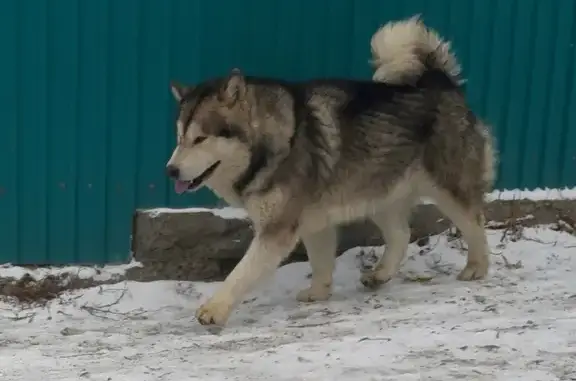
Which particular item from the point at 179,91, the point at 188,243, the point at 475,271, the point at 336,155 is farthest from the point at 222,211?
the point at 475,271

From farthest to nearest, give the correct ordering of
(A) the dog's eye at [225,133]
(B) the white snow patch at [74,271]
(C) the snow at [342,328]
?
(B) the white snow patch at [74,271], (A) the dog's eye at [225,133], (C) the snow at [342,328]

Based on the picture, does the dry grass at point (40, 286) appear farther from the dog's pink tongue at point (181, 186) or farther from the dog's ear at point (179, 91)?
the dog's ear at point (179, 91)

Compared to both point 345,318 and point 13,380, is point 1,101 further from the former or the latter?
point 345,318

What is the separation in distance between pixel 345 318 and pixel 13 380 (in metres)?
1.75

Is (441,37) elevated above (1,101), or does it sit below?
above

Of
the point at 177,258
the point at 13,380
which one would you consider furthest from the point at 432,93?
the point at 13,380

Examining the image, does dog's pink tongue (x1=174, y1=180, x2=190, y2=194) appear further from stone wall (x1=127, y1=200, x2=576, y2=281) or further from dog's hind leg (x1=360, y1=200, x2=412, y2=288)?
dog's hind leg (x1=360, y1=200, x2=412, y2=288)

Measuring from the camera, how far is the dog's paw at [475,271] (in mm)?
5453

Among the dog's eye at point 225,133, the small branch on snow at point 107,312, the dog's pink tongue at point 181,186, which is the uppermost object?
the dog's eye at point 225,133

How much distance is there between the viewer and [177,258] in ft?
18.5

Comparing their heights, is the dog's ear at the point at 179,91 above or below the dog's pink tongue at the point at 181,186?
above

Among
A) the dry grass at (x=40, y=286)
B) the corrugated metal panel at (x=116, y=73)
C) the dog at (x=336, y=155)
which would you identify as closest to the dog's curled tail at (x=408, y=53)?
the dog at (x=336, y=155)

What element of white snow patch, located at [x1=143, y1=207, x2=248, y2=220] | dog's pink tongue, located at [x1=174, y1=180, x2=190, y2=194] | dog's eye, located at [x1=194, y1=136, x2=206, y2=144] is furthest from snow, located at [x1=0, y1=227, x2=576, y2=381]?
dog's eye, located at [x1=194, y1=136, x2=206, y2=144]

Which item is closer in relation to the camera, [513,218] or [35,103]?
[35,103]
